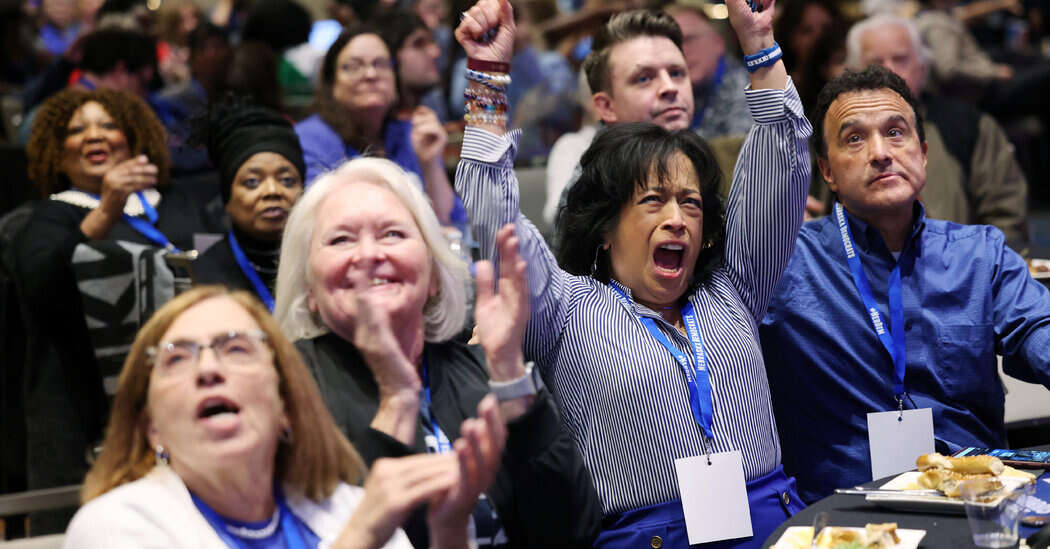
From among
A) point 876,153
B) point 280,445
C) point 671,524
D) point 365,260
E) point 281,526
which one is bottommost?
point 671,524

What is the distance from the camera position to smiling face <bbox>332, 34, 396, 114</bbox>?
4.49 m

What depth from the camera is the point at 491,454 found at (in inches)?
68.0

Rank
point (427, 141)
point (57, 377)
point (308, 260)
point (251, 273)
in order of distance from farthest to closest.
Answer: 1. point (427, 141)
2. point (57, 377)
3. point (251, 273)
4. point (308, 260)

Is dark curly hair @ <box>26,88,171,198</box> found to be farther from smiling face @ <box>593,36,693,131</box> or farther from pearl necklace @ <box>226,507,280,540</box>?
pearl necklace @ <box>226,507,280,540</box>

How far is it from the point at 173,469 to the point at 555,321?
0.97 meters

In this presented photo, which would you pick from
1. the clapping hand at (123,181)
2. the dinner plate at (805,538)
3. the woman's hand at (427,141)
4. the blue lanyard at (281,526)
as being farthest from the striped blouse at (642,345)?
the woman's hand at (427,141)

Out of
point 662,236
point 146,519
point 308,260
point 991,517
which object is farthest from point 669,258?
point 146,519

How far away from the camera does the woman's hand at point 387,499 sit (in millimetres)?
1632

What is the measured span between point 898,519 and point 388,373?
955 mm

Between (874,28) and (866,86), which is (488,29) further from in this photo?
(874,28)

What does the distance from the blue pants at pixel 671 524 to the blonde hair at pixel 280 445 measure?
698 mm

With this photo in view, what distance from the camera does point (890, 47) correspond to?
446cm

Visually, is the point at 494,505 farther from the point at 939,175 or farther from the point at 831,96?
the point at 939,175

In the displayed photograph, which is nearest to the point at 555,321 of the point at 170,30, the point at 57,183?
the point at 57,183
